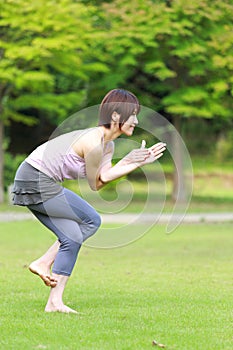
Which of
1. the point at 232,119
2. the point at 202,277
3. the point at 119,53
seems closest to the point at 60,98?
the point at 119,53

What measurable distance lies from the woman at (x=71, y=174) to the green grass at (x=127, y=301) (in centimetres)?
53

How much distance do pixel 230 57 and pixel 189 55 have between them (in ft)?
4.66

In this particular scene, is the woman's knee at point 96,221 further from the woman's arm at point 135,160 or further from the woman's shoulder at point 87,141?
the woman's shoulder at point 87,141

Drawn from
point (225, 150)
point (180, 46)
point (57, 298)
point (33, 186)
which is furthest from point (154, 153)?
point (225, 150)

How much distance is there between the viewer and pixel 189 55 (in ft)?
81.1

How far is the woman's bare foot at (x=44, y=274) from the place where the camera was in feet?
23.5

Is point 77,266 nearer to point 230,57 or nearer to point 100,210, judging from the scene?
point 100,210

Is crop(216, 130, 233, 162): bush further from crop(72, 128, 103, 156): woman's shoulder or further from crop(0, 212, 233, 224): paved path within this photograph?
crop(72, 128, 103, 156): woman's shoulder

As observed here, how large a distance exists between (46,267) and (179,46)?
60.2 ft

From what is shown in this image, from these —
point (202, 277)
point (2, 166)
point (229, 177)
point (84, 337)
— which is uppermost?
point (84, 337)

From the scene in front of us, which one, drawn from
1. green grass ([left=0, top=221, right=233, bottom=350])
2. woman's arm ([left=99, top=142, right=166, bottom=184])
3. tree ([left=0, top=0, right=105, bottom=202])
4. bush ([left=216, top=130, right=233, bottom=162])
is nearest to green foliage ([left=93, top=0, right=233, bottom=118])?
tree ([left=0, top=0, right=105, bottom=202])

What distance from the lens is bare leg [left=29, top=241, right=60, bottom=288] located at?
7.16 m

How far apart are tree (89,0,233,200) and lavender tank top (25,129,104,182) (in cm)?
1708

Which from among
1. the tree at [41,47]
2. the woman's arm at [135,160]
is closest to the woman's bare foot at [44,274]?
the woman's arm at [135,160]
